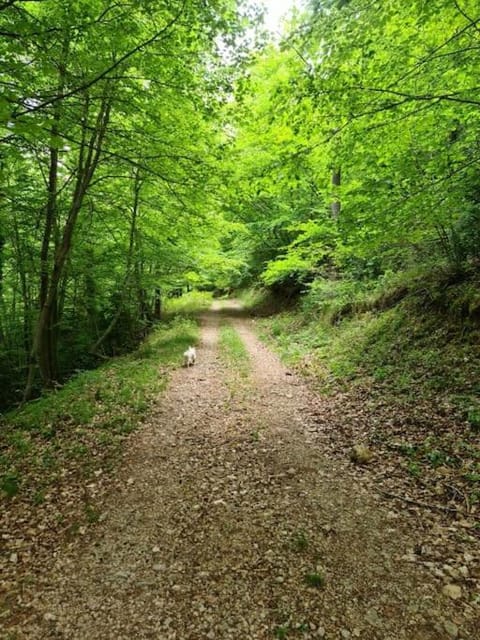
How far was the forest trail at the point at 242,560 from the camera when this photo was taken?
2.68 metres

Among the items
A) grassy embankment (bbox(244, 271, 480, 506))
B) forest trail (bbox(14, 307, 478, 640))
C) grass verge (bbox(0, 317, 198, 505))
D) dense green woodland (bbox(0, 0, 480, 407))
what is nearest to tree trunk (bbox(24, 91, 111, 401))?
dense green woodland (bbox(0, 0, 480, 407))

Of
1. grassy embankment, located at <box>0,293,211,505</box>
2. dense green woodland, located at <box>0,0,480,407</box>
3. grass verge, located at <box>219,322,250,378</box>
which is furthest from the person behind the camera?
grass verge, located at <box>219,322,250,378</box>

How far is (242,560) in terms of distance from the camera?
332 centimetres

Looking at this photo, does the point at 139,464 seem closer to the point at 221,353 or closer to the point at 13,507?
the point at 13,507

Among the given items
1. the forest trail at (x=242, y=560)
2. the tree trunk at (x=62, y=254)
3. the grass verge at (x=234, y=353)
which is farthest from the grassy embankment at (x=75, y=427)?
the grass verge at (x=234, y=353)

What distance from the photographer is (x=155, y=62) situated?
5359 millimetres

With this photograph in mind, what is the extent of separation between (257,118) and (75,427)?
6.80 meters

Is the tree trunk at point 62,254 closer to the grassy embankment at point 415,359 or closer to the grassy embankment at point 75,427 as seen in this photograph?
the grassy embankment at point 75,427

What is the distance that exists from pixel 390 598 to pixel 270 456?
100 inches

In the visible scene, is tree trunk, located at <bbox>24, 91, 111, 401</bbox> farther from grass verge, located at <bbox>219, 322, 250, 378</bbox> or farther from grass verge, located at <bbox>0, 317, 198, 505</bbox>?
grass verge, located at <bbox>219, 322, 250, 378</bbox>

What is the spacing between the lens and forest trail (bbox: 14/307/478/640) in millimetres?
2680

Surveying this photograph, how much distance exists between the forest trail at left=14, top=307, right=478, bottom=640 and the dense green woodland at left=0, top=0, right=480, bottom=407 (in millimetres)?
4460

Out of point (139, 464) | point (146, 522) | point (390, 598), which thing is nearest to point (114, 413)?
point (139, 464)

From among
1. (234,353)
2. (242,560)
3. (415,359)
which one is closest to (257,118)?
(415,359)
